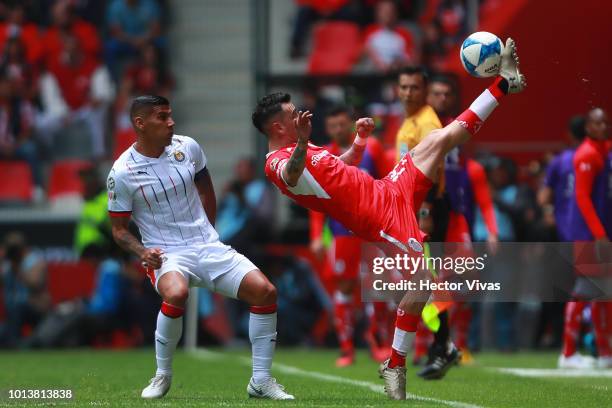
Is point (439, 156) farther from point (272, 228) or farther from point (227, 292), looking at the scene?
point (272, 228)

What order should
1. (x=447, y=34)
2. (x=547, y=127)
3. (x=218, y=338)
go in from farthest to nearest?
(x=447, y=34) < (x=218, y=338) < (x=547, y=127)

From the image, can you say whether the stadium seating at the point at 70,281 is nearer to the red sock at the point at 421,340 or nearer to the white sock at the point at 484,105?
the red sock at the point at 421,340

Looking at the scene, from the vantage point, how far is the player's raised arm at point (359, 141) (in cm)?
906

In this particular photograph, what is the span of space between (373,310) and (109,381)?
367cm

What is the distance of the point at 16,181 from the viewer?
20016mm

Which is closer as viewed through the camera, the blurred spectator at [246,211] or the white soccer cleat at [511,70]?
the white soccer cleat at [511,70]

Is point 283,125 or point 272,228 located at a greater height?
point 283,125

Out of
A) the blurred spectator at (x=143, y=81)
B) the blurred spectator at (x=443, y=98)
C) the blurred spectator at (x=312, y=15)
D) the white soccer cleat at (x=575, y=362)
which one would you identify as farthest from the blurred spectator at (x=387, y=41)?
the blurred spectator at (x=443, y=98)

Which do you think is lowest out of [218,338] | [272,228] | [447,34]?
[218,338]

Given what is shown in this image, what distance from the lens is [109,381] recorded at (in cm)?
1063

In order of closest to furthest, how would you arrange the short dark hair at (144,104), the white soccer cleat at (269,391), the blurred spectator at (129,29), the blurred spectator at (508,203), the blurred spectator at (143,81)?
the white soccer cleat at (269,391)
the short dark hair at (144,104)
the blurred spectator at (508,203)
the blurred spectator at (143,81)
the blurred spectator at (129,29)

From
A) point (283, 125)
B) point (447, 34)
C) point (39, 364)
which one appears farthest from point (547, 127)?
point (283, 125)

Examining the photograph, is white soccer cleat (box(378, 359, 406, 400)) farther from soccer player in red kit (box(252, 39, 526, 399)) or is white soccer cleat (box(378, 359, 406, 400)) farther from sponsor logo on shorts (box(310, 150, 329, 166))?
sponsor logo on shorts (box(310, 150, 329, 166))

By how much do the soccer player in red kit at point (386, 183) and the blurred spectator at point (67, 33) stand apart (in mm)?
13241
